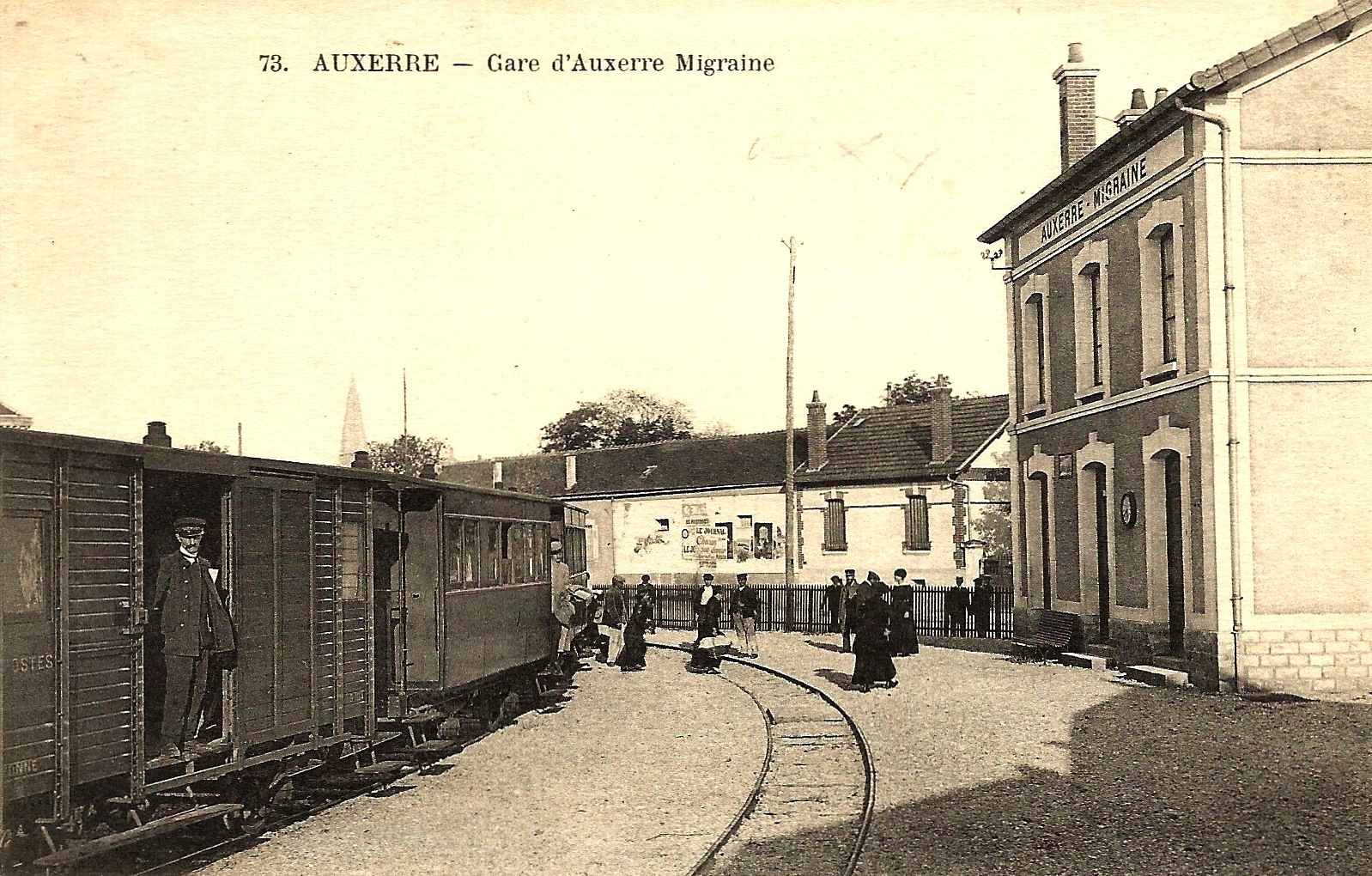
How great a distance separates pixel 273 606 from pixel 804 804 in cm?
421

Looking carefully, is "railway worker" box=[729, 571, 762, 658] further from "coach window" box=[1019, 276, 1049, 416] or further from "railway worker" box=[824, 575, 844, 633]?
"coach window" box=[1019, 276, 1049, 416]

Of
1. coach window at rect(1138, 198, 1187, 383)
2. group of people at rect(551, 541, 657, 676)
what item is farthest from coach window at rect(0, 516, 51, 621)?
coach window at rect(1138, 198, 1187, 383)

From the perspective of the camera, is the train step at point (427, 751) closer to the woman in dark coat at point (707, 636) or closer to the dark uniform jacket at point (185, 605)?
the dark uniform jacket at point (185, 605)

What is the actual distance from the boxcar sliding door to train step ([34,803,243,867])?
511mm

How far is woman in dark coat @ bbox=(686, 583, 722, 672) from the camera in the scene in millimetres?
20062

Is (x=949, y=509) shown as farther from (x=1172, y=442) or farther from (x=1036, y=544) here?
(x=1172, y=442)

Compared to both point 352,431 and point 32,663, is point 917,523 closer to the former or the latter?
point 352,431

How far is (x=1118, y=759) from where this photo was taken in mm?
10633

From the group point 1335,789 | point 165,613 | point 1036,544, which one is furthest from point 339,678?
point 1036,544

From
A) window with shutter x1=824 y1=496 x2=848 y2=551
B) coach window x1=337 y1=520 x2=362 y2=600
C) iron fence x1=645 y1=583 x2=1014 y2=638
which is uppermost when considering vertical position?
coach window x1=337 y1=520 x2=362 y2=600

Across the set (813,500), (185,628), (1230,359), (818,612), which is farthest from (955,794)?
(813,500)

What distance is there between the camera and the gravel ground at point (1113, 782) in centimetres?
743

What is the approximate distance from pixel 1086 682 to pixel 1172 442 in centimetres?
342

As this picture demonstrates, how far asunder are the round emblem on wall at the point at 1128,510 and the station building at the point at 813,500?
18396 mm
